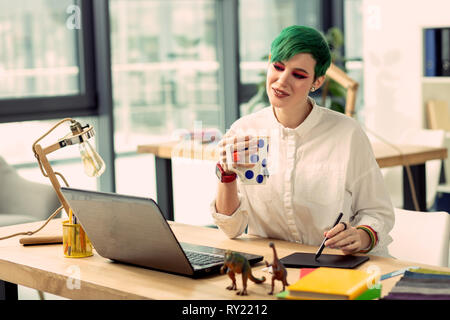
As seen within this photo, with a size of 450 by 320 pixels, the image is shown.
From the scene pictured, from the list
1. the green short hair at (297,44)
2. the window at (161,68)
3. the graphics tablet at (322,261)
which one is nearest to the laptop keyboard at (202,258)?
the graphics tablet at (322,261)

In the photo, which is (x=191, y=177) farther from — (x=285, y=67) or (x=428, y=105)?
(x=285, y=67)

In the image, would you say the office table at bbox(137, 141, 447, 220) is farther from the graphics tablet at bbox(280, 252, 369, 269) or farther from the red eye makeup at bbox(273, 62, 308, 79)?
the graphics tablet at bbox(280, 252, 369, 269)

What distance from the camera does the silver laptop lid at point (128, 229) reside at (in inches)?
62.7

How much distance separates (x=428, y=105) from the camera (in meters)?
Result: 5.03

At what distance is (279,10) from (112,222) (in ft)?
16.0

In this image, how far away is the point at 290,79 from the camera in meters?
1.97

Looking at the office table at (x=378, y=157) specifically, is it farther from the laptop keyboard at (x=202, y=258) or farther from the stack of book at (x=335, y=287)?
the stack of book at (x=335, y=287)

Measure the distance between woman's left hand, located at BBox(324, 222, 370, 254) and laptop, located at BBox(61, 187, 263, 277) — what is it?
0.18m

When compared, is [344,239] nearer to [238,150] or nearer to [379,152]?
[238,150]

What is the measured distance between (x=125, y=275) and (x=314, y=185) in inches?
25.7

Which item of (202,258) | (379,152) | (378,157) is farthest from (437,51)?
(202,258)

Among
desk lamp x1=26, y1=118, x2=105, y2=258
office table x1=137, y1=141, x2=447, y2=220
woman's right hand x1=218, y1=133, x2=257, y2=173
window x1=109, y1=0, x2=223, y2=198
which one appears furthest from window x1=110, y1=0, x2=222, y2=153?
woman's right hand x1=218, y1=133, x2=257, y2=173

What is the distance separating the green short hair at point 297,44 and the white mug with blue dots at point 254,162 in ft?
0.92

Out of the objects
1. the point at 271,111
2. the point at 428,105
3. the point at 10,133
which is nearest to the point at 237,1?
the point at 428,105
